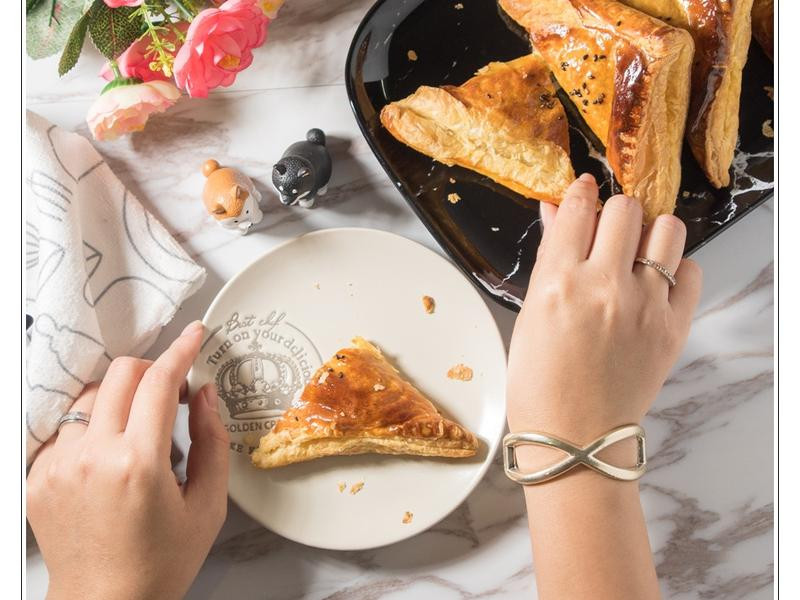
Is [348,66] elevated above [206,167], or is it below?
above

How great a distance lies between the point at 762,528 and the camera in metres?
1.67

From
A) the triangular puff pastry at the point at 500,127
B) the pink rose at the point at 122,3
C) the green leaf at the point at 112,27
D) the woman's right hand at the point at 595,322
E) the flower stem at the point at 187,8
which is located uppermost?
the pink rose at the point at 122,3

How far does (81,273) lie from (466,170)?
92 cm

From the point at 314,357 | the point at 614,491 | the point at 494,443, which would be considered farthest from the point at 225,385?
the point at 614,491

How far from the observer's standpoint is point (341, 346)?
1.66 metres

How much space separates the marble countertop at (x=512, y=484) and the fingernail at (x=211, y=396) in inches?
5.8

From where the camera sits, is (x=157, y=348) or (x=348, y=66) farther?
(x=157, y=348)

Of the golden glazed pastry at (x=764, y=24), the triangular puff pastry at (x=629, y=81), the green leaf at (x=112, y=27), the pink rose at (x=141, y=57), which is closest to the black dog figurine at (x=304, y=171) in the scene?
the pink rose at (x=141, y=57)

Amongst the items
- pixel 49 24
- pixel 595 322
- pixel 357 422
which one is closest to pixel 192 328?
pixel 357 422

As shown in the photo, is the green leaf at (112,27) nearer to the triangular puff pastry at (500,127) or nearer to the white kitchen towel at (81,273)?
Result: the white kitchen towel at (81,273)

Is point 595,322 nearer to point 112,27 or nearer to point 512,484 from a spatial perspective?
point 512,484

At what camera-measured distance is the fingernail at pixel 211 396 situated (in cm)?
159
